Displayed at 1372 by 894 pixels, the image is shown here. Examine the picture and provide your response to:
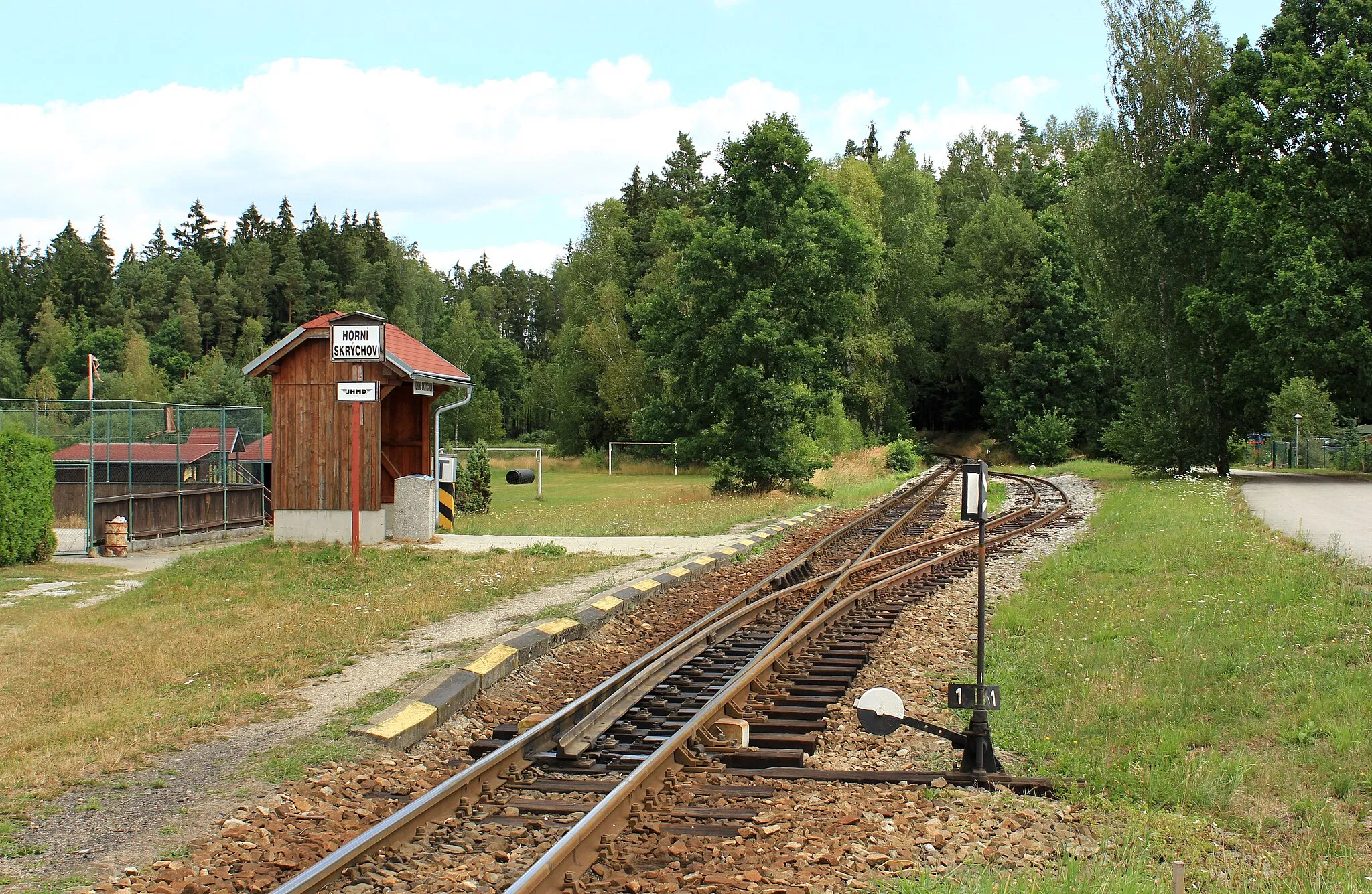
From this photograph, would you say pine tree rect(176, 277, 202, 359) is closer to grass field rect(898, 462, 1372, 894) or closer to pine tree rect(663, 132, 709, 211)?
pine tree rect(663, 132, 709, 211)

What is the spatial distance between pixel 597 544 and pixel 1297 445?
128 feet

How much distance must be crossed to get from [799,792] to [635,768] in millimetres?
961

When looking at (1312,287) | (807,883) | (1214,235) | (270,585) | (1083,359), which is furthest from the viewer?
(1083,359)

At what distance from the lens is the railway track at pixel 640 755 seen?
16.5ft

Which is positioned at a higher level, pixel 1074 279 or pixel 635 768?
pixel 1074 279

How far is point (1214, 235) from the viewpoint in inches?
1294

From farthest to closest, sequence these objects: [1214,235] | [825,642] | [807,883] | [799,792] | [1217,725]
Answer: [1214,235]
[825,642]
[1217,725]
[799,792]
[807,883]

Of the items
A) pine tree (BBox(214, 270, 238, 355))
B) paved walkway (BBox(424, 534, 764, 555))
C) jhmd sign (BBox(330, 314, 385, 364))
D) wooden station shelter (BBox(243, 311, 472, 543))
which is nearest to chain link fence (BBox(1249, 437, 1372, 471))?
paved walkway (BBox(424, 534, 764, 555))

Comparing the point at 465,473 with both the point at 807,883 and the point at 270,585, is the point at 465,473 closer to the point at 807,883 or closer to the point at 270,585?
the point at 270,585

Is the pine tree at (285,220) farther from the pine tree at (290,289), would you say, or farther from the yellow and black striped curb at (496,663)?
the yellow and black striped curb at (496,663)

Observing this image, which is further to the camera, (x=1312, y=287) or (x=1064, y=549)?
(x=1312, y=287)

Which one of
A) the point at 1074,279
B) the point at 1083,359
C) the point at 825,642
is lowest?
the point at 825,642

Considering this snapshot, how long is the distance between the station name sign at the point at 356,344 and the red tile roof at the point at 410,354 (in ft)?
5.39

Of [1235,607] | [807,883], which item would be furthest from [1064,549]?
[807,883]
